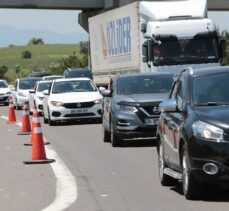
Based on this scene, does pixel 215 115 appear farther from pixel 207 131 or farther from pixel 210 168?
pixel 210 168

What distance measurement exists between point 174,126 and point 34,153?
Answer: 506 centimetres

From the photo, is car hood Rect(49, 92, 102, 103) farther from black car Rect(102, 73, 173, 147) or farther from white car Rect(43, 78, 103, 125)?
black car Rect(102, 73, 173, 147)

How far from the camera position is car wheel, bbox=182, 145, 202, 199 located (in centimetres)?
1025

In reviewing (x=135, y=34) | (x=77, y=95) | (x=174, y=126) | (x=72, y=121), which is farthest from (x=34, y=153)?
(x=135, y=34)

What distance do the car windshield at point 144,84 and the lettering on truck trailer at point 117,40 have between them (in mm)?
12816

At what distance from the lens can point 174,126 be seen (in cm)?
1112

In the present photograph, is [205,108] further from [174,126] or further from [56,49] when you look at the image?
[56,49]

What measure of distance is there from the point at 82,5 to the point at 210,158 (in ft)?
179

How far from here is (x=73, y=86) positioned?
28.7 metres

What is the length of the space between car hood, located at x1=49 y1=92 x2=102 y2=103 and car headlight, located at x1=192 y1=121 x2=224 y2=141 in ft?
56.2

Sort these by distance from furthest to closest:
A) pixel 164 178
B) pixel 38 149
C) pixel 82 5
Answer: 1. pixel 82 5
2. pixel 38 149
3. pixel 164 178

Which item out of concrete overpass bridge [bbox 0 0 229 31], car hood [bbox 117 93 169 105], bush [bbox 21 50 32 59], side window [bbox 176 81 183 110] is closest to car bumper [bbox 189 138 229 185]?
side window [bbox 176 81 183 110]

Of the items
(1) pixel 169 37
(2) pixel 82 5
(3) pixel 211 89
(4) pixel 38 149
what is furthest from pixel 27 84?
(3) pixel 211 89

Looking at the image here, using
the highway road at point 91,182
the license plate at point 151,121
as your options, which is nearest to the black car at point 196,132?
the highway road at point 91,182
